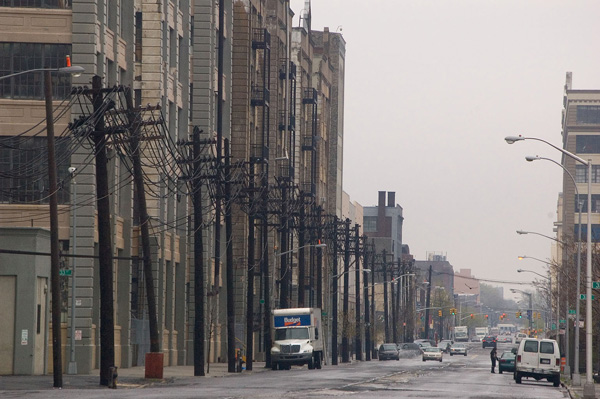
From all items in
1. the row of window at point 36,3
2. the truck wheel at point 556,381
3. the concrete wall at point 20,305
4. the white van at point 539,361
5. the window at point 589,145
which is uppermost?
the window at point 589,145

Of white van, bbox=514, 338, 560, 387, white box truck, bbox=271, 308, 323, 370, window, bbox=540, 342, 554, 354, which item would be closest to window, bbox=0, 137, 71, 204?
white box truck, bbox=271, 308, 323, 370

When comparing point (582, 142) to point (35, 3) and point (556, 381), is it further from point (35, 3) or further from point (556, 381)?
point (35, 3)

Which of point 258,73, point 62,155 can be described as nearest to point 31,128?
point 62,155

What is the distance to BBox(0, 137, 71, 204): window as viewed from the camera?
52.9 metres

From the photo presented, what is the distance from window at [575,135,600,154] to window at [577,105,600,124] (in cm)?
341

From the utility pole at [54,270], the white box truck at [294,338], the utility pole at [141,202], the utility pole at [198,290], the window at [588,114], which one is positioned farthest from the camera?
the window at [588,114]

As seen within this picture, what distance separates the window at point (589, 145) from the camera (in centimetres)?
16375

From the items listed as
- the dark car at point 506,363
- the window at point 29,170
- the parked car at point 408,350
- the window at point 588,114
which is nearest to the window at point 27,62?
the window at point 29,170

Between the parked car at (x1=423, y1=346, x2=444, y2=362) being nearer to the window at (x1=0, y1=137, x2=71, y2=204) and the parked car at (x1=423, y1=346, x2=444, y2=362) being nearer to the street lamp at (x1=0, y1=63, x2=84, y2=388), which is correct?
the window at (x1=0, y1=137, x2=71, y2=204)

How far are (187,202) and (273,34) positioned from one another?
32346mm

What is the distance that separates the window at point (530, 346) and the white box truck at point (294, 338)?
16182mm

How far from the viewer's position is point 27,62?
53562mm

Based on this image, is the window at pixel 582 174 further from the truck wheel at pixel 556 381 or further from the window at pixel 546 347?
the truck wheel at pixel 556 381

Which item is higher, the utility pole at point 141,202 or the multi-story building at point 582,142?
the multi-story building at point 582,142
